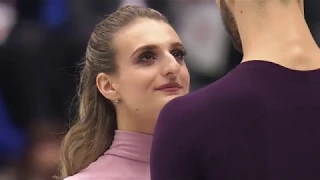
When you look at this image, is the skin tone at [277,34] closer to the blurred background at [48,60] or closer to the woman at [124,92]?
the woman at [124,92]

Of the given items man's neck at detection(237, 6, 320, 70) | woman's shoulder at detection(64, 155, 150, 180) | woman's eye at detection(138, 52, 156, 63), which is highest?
man's neck at detection(237, 6, 320, 70)

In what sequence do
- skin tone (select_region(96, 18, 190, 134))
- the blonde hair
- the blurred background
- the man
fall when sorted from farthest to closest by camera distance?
the blurred background
the blonde hair
skin tone (select_region(96, 18, 190, 134))
the man

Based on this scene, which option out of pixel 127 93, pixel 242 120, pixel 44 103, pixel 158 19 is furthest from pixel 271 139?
pixel 44 103

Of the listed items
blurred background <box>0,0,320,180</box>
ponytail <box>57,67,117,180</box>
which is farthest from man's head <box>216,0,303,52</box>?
blurred background <box>0,0,320,180</box>

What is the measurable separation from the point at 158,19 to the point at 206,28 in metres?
1.14

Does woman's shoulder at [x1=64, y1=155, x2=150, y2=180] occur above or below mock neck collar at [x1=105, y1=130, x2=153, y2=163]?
below

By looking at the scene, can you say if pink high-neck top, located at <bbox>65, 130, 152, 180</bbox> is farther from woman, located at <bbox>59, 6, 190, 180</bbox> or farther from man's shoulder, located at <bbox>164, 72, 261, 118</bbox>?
man's shoulder, located at <bbox>164, 72, 261, 118</bbox>

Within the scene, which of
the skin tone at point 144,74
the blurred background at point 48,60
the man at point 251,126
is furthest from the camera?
the blurred background at point 48,60

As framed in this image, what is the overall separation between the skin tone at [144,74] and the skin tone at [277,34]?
537mm

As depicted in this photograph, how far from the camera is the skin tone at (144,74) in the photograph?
1475mm

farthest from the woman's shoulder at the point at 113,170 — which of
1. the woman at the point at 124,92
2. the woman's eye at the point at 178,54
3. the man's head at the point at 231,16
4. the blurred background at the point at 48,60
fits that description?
the blurred background at the point at 48,60

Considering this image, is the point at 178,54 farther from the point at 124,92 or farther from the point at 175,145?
the point at 175,145

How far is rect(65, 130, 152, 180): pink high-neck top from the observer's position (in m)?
1.50

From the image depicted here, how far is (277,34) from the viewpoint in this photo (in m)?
0.92
